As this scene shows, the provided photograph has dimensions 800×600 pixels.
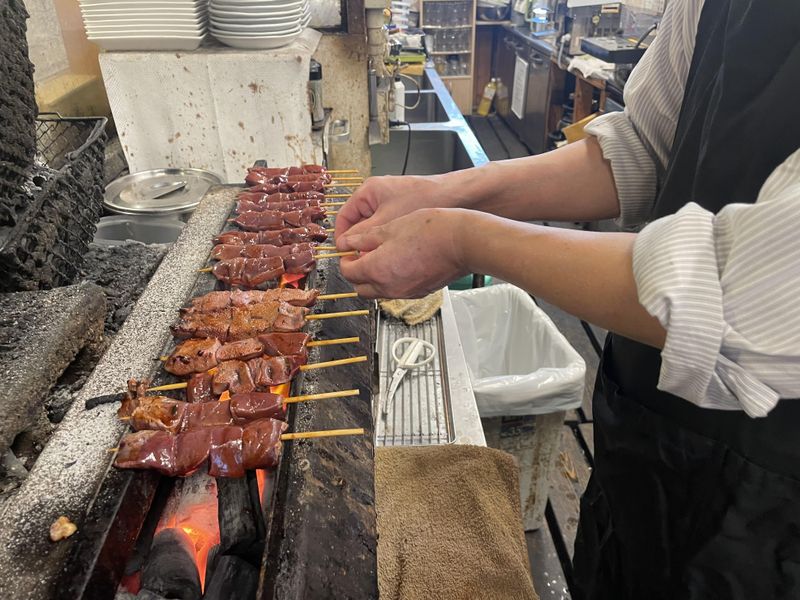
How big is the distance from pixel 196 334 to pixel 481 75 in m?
12.1

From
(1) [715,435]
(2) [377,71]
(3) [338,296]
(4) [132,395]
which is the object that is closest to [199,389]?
(4) [132,395]

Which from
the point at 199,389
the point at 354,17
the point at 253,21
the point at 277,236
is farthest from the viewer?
the point at 354,17

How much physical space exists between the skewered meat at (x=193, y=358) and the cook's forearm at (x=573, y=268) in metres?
1.01

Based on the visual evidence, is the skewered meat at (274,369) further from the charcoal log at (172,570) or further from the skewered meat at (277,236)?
the skewered meat at (277,236)

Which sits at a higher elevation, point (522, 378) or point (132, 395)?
point (132, 395)

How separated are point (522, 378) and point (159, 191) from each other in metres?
2.42

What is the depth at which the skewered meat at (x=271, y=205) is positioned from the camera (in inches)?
112

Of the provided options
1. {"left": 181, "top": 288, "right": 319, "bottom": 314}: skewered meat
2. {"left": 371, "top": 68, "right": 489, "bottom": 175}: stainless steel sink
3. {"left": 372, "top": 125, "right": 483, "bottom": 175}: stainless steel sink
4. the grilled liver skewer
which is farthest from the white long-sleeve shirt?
{"left": 372, "top": 125, "right": 483, "bottom": 175}: stainless steel sink

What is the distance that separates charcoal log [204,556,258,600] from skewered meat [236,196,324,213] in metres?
1.86

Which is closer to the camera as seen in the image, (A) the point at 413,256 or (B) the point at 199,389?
(A) the point at 413,256

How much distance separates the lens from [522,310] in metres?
3.54

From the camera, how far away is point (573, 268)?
1.20m

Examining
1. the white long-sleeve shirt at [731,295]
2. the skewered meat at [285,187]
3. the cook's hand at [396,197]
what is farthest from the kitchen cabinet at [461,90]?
the white long-sleeve shirt at [731,295]

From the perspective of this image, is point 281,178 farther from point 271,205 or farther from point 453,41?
point 453,41
